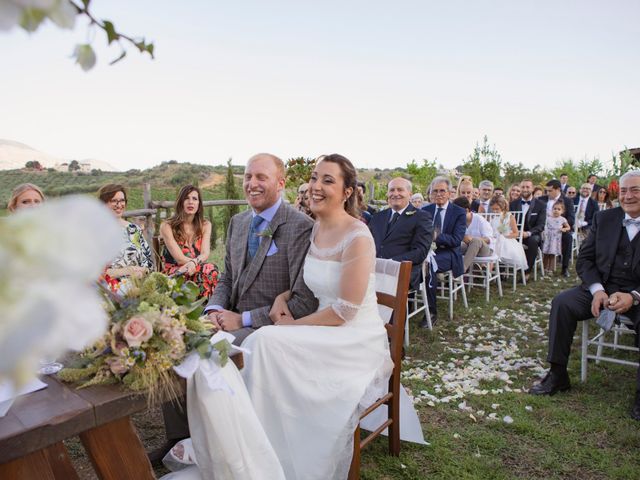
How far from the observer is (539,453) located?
322 cm

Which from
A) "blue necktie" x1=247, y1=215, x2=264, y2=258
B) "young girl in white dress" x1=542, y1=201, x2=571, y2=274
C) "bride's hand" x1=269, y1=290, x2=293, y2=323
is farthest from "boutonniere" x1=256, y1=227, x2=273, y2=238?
"young girl in white dress" x1=542, y1=201, x2=571, y2=274

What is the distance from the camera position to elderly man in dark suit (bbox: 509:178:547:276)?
355 inches

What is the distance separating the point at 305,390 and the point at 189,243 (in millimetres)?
3503

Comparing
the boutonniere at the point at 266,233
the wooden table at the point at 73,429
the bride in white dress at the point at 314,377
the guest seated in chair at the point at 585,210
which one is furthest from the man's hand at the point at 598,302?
the guest seated in chair at the point at 585,210

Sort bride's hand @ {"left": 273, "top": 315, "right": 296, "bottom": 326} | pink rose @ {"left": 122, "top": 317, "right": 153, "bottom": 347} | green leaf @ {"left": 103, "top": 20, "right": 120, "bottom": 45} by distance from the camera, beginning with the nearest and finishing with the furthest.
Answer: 1. green leaf @ {"left": 103, "top": 20, "right": 120, "bottom": 45}
2. pink rose @ {"left": 122, "top": 317, "right": 153, "bottom": 347}
3. bride's hand @ {"left": 273, "top": 315, "right": 296, "bottom": 326}

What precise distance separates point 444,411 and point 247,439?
7.50 feet

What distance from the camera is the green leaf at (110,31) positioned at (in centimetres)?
49

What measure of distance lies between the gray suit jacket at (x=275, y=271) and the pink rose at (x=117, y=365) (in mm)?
1258

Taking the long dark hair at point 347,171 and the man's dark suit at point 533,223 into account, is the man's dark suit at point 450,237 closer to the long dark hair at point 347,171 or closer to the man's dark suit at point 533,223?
the man's dark suit at point 533,223

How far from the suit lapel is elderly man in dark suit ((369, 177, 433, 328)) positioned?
2.64 metres

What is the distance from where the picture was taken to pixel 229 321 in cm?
316

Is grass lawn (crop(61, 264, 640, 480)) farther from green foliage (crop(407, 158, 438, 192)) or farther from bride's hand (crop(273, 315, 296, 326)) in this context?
green foliage (crop(407, 158, 438, 192))

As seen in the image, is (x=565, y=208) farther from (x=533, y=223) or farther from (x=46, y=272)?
(x=46, y=272)

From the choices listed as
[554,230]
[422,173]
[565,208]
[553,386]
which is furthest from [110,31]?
[422,173]
